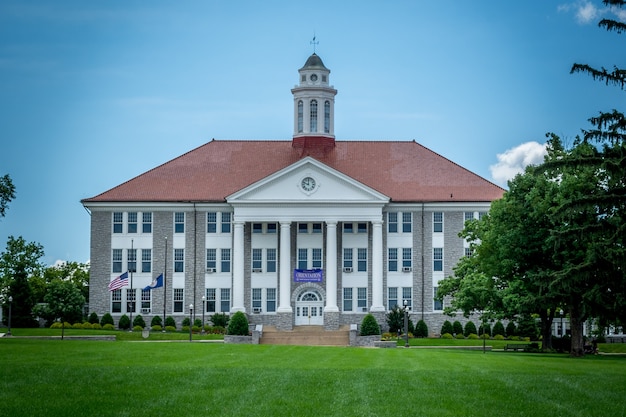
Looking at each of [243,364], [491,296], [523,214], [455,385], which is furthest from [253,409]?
[491,296]

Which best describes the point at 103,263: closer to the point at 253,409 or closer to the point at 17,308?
the point at 17,308

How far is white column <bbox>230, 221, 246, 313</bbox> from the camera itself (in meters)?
79.8

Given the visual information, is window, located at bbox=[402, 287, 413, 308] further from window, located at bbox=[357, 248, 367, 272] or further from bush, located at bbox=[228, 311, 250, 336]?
bush, located at bbox=[228, 311, 250, 336]

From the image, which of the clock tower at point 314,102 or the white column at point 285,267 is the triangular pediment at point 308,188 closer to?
the white column at point 285,267

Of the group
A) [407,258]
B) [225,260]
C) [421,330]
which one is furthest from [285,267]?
[421,330]

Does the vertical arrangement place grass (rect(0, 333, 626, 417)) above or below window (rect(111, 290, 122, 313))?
below

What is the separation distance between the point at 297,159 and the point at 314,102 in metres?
5.08

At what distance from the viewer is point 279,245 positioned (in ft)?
268

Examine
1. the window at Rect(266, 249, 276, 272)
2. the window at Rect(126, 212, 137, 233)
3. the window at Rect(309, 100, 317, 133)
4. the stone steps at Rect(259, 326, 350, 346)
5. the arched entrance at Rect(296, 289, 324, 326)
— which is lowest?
the stone steps at Rect(259, 326, 350, 346)

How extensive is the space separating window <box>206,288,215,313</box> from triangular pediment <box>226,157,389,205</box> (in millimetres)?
7309

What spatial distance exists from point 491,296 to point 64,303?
3403 centimetres

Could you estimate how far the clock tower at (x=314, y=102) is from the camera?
3413 inches

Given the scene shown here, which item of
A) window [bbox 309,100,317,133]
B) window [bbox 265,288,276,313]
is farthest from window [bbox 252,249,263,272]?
window [bbox 309,100,317,133]

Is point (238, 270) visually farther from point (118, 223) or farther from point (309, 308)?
point (118, 223)
